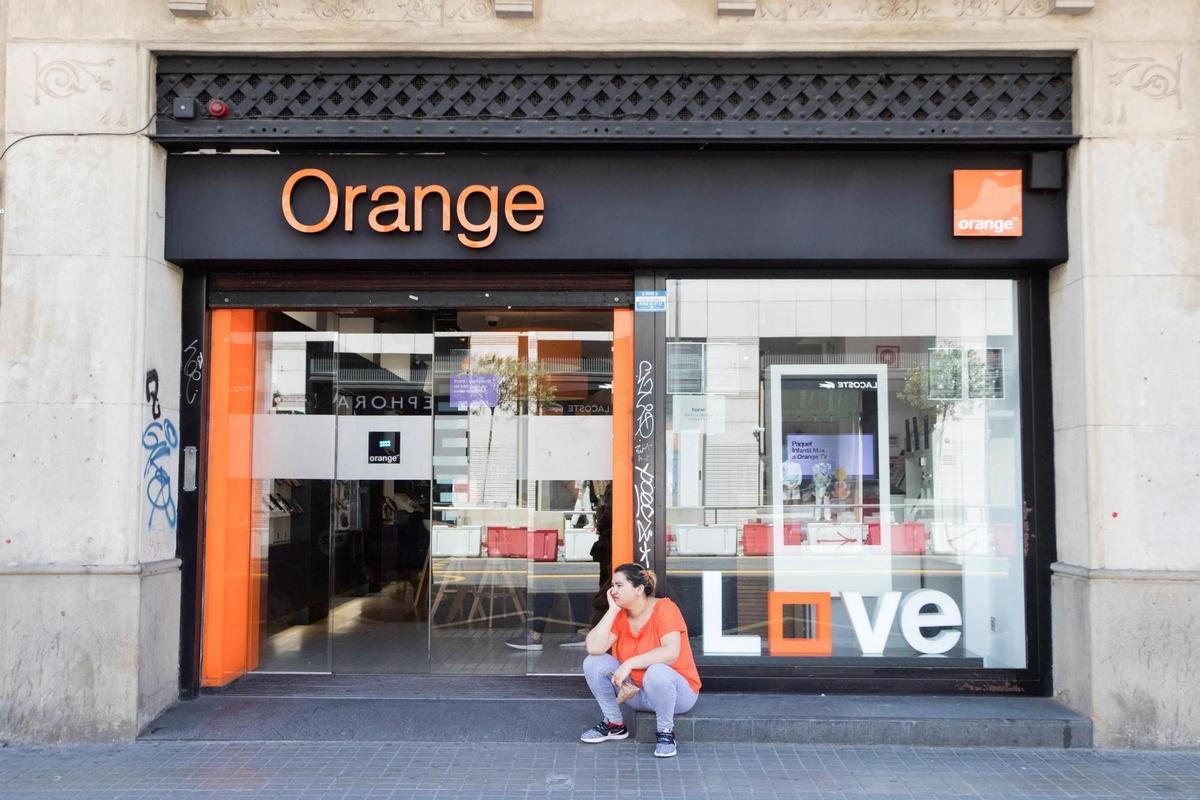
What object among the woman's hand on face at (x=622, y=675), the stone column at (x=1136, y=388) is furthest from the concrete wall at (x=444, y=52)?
the woman's hand on face at (x=622, y=675)

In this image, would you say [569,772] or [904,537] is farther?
[904,537]

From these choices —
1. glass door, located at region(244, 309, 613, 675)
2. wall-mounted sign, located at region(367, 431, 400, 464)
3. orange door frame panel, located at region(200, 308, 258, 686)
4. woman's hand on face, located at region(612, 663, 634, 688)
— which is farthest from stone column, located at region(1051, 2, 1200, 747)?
orange door frame panel, located at region(200, 308, 258, 686)

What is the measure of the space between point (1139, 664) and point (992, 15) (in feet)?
13.9

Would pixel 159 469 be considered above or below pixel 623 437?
below

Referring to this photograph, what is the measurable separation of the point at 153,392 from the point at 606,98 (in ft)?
11.8

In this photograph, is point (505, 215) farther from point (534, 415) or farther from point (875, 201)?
point (875, 201)

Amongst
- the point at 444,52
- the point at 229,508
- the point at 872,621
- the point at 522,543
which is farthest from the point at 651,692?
the point at 444,52

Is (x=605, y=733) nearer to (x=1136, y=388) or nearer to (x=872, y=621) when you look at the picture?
(x=872, y=621)

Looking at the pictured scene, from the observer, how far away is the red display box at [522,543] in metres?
8.04

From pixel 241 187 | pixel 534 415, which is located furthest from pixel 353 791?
pixel 241 187

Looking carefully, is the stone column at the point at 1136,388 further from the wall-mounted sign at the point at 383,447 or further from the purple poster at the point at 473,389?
the wall-mounted sign at the point at 383,447

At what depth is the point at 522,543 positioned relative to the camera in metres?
8.28

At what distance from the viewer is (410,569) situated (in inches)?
340

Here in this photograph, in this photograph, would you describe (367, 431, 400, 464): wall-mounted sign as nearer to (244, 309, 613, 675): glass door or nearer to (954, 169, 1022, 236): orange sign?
(244, 309, 613, 675): glass door
